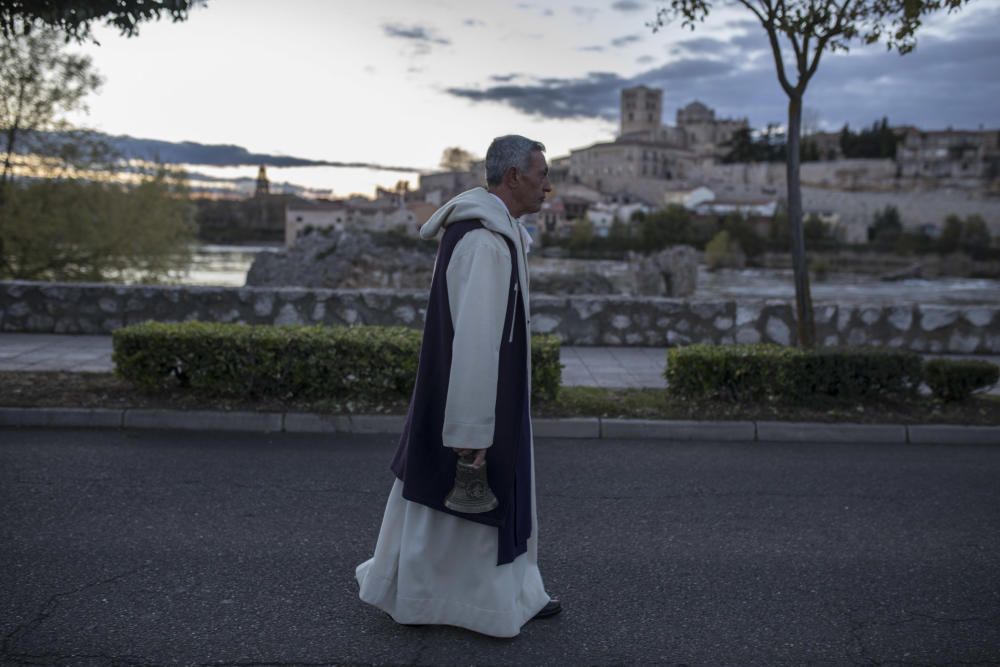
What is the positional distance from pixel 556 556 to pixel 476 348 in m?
1.86

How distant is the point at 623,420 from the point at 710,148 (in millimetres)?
193430


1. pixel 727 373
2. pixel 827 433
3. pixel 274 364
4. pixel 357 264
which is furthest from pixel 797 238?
pixel 357 264

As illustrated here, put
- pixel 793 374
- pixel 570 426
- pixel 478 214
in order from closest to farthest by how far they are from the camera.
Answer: pixel 478 214, pixel 570 426, pixel 793 374

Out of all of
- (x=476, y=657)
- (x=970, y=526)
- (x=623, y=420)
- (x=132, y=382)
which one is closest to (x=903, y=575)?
(x=970, y=526)

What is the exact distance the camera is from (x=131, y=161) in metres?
22.7

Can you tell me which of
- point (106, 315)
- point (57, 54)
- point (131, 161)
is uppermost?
point (57, 54)

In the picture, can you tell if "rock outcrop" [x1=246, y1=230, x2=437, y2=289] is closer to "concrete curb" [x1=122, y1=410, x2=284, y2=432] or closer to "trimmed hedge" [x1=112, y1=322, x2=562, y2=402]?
"trimmed hedge" [x1=112, y1=322, x2=562, y2=402]

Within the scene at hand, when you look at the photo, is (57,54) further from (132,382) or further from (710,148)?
(710,148)

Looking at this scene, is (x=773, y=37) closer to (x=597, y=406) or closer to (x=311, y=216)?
(x=597, y=406)

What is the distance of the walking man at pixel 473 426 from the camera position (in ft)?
10.6

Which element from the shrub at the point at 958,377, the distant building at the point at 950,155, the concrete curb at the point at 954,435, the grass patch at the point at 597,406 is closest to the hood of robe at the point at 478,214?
the grass patch at the point at 597,406

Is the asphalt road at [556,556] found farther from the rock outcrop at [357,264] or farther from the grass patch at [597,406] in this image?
the rock outcrop at [357,264]

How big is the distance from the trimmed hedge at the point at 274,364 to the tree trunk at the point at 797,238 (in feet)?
10.8

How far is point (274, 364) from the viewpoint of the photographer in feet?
25.5
